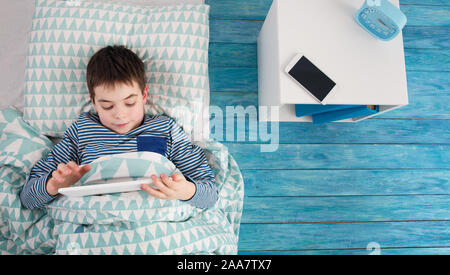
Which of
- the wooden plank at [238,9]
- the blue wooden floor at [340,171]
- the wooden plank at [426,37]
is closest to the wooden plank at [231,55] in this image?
the blue wooden floor at [340,171]

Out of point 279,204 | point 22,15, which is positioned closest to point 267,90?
point 279,204

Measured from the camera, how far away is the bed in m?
0.92

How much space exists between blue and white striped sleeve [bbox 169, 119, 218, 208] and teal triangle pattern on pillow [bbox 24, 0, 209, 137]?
0.08 m

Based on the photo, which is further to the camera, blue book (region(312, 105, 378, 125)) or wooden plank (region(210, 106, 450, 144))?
wooden plank (region(210, 106, 450, 144))

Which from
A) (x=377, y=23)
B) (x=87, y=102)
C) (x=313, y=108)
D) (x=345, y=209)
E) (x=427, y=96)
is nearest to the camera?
(x=377, y=23)

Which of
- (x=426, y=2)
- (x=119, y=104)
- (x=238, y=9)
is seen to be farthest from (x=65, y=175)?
(x=426, y=2)

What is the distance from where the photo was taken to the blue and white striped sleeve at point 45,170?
94 centimetres

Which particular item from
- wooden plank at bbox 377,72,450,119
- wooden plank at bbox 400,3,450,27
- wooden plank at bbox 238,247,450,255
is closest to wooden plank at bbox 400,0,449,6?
wooden plank at bbox 400,3,450,27

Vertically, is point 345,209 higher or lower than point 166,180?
lower

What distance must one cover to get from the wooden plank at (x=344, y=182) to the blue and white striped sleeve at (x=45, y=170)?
0.69 meters

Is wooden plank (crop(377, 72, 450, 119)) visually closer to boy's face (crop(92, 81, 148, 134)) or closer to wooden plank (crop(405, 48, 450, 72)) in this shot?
wooden plank (crop(405, 48, 450, 72))

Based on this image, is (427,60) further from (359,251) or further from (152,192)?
(152,192)

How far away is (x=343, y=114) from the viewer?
118 cm

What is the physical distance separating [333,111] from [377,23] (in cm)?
37
